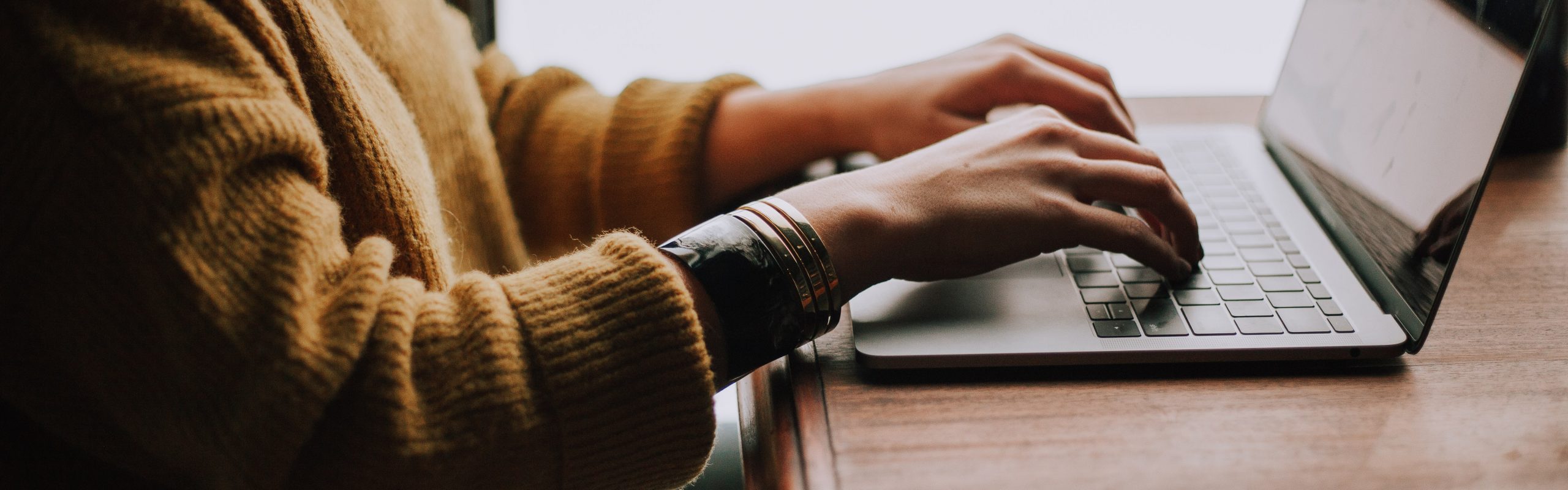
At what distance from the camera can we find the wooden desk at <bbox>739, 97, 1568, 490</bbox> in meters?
0.40

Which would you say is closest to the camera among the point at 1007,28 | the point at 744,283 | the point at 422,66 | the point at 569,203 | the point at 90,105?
the point at 90,105

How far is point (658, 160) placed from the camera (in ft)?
2.40

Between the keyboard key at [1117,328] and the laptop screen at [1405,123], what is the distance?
0.15 meters

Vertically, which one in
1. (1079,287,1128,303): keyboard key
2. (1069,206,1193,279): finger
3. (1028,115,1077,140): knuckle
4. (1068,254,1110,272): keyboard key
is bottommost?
(1068,254,1110,272): keyboard key

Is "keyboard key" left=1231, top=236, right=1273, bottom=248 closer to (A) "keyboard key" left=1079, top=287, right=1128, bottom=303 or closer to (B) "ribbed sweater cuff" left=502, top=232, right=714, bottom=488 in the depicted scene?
(A) "keyboard key" left=1079, top=287, right=1128, bottom=303

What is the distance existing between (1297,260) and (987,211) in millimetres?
228

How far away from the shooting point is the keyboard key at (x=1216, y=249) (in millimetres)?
590

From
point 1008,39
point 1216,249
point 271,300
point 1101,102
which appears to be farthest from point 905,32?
point 271,300

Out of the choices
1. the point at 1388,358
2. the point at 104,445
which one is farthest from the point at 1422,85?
the point at 104,445

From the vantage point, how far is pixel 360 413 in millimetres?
402

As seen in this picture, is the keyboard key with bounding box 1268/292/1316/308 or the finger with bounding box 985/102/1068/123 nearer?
the keyboard key with bounding box 1268/292/1316/308

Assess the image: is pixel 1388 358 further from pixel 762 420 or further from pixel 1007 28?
pixel 1007 28

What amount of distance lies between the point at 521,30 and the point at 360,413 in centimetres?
85

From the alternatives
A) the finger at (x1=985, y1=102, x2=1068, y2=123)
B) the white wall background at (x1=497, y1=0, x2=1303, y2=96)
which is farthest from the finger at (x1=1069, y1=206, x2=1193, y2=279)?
the white wall background at (x1=497, y1=0, x2=1303, y2=96)
